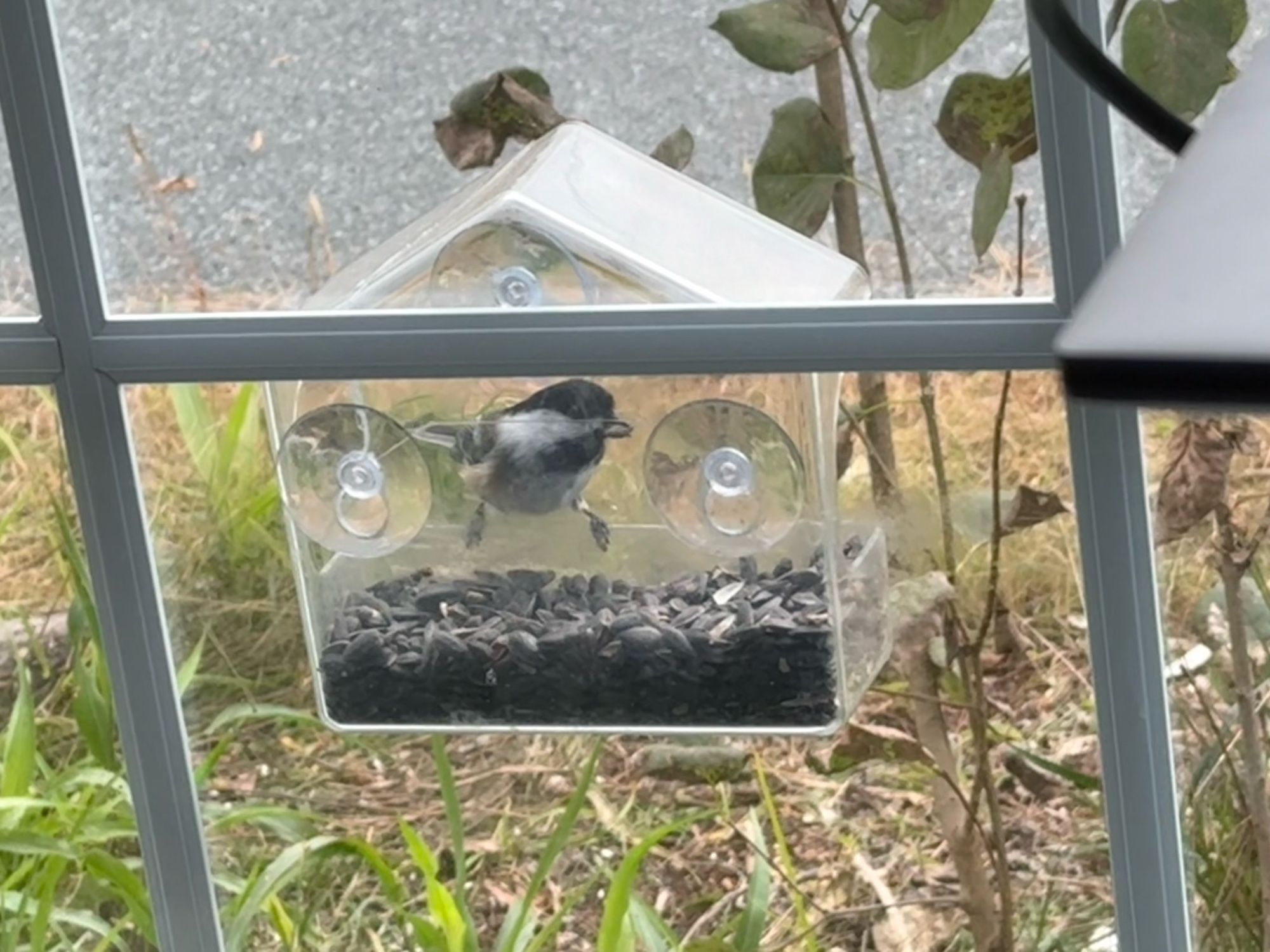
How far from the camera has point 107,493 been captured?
1.36 m

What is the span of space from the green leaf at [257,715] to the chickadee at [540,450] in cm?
27

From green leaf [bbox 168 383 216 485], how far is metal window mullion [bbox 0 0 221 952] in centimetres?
4

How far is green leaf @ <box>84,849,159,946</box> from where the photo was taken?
1463 mm

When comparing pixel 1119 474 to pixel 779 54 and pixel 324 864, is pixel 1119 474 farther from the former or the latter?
pixel 324 864

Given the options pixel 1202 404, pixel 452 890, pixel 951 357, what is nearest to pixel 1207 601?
pixel 951 357

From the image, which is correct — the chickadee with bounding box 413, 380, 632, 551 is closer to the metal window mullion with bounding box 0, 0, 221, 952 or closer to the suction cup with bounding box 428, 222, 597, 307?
the suction cup with bounding box 428, 222, 597, 307

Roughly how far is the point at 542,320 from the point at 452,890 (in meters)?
0.50

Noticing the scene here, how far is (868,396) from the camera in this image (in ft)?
4.14

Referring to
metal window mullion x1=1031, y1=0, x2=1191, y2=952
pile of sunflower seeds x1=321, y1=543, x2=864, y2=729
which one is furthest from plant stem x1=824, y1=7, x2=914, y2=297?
pile of sunflower seeds x1=321, y1=543, x2=864, y2=729

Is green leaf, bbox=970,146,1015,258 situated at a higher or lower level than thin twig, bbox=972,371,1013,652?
higher

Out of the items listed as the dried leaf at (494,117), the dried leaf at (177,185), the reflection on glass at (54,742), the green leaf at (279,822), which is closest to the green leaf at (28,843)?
the reflection on glass at (54,742)

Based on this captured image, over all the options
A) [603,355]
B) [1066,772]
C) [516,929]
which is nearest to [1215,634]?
[1066,772]

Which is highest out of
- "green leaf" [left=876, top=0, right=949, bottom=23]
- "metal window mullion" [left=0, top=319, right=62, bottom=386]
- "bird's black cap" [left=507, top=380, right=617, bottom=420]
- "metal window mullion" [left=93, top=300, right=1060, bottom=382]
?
"green leaf" [left=876, top=0, right=949, bottom=23]

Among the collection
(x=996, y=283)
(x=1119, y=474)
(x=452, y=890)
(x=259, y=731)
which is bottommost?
(x=452, y=890)
